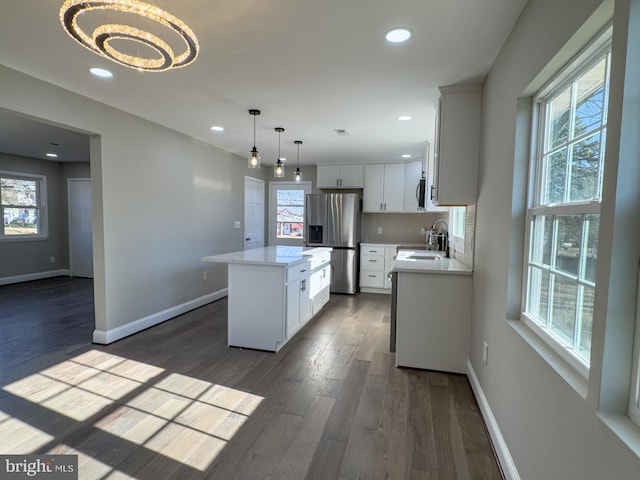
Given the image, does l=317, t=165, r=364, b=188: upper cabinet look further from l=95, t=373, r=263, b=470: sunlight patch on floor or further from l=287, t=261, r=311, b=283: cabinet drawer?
l=95, t=373, r=263, b=470: sunlight patch on floor

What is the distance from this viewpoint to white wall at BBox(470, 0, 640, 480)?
920 millimetres

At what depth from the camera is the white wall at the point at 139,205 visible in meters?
2.86

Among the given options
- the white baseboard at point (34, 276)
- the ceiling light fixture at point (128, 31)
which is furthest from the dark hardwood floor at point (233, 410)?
the white baseboard at point (34, 276)

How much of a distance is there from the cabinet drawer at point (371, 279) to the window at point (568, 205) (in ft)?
13.0

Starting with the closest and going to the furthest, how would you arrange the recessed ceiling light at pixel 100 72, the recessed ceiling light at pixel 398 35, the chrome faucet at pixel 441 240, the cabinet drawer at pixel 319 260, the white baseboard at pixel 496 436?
the white baseboard at pixel 496 436 < the recessed ceiling light at pixel 398 35 < the recessed ceiling light at pixel 100 72 < the cabinet drawer at pixel 319 260 < the chrome faucet at pixel 441 240

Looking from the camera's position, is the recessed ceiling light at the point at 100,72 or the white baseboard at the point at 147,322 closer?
the recessed ceiling light at the point at 100,72

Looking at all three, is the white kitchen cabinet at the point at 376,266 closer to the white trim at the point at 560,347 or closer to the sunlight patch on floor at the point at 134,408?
the sunlight patch on floor at the point at 134,408

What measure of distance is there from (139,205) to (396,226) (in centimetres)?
411

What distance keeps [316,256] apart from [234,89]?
6.59 ft

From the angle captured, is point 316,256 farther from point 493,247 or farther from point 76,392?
point 76,392

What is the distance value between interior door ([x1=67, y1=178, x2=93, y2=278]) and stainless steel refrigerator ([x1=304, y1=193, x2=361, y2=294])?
444 centimetres

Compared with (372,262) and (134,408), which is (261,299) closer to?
(134,408)

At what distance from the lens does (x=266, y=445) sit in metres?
1.81

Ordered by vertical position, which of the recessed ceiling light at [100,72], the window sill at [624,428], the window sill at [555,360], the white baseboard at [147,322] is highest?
the recessed ceiling light at [100,72]
